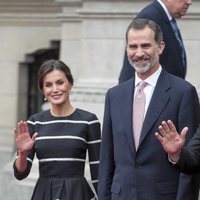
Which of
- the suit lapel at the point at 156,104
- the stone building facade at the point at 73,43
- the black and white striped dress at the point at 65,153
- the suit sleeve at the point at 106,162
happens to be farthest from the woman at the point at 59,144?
the stone building facade at the point at 73,43

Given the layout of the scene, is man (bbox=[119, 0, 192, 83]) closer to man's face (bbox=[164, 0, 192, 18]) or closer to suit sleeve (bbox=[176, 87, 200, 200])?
man's face (bbox=[164, 0, 192, 18])

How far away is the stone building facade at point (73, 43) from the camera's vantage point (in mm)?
8172

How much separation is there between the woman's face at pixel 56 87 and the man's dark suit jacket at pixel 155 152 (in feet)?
2.09

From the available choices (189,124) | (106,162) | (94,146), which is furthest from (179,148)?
(94,146)

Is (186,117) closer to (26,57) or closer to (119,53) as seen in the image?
(119,53)

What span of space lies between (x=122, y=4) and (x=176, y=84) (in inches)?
155

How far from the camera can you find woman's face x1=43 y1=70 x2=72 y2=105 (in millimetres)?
5031

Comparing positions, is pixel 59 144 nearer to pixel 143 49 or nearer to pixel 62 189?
pixel 62 189

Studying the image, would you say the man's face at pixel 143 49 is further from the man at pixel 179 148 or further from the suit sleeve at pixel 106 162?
the man at pixel 179 148

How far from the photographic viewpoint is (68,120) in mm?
5012

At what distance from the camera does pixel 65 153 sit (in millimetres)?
4949

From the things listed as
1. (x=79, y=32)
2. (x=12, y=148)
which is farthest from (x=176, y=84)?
(x=12, y=148)

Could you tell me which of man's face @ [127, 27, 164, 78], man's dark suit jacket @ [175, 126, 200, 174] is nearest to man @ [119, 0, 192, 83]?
man's face @ [127, 27, 164, 78]

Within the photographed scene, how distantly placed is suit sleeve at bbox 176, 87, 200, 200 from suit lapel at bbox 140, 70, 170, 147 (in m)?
0.11
